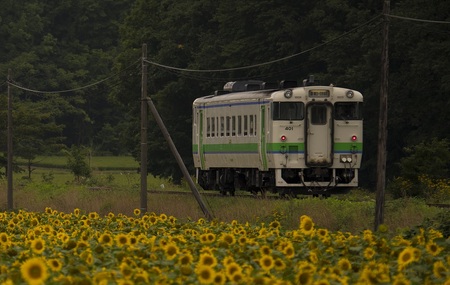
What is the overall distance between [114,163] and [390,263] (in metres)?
94.3

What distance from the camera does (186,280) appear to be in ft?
37.6

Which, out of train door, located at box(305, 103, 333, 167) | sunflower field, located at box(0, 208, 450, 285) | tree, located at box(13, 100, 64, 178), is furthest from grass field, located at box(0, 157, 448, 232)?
tree, located at box(13, 100, 64, 178)

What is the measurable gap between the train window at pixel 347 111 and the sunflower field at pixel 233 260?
63.4ft

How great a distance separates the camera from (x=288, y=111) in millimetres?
35719

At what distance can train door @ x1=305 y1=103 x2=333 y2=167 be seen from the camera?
35969 mm

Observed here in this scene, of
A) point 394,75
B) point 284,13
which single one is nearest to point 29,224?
point 394,75

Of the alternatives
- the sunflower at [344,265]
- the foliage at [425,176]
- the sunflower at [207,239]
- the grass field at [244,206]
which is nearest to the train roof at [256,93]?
the grass field at [244,206]

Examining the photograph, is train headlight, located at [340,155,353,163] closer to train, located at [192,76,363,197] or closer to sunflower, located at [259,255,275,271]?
train, located at [192,76,363,197]

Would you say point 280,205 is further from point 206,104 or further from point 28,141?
point 28,141

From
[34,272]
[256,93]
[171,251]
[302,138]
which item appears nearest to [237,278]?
[34,272]

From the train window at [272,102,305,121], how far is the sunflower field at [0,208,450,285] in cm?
1850

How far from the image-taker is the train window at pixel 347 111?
1425 inches

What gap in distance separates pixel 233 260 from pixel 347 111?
953 inches

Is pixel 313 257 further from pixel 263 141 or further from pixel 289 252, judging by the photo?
pixel 263 141
